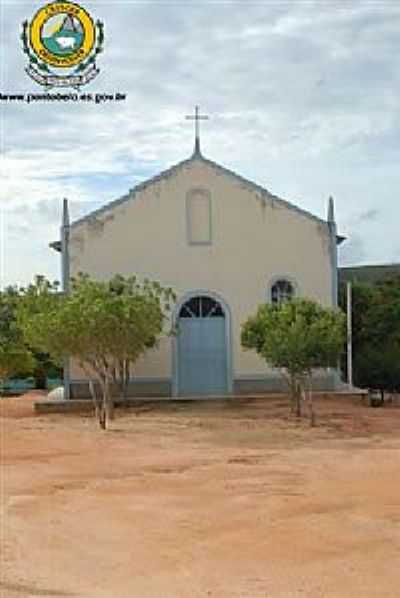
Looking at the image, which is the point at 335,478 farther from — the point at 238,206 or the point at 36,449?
the point at 238,206

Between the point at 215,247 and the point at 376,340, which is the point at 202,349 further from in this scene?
the point at 376,340

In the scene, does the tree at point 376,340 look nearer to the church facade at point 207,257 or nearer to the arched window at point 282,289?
the church facade at point 207,257

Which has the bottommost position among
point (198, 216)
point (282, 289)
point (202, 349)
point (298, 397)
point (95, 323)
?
point (298, 397)

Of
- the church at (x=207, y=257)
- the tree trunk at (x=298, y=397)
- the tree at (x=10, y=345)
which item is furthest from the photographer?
the tree at (x=10, y=345)

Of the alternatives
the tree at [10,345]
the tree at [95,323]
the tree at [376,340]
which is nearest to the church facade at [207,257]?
the tree at [376,340]

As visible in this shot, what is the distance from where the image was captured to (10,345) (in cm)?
3341

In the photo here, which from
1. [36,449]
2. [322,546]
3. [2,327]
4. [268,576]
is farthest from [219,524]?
[2,327]

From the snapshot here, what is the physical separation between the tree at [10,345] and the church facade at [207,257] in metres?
2.85

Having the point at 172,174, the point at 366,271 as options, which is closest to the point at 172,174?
the point at 172,174

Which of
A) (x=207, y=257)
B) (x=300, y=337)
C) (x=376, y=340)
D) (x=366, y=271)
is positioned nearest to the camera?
(x=300, y=337)

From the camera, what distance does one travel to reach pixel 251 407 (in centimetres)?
3006

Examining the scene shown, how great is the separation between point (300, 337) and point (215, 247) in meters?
8.04

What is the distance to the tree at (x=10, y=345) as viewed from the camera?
1298 inches

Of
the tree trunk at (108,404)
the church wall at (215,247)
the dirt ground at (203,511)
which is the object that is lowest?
the dirt ground at (203,511)
